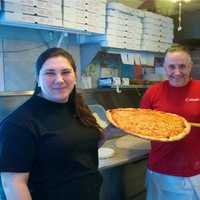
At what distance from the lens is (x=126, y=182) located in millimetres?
2227

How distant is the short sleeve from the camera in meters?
1.07

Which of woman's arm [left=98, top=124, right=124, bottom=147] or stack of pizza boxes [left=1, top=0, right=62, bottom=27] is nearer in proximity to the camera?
woman's arm [left=98, top=124, right=124, bottom=147]

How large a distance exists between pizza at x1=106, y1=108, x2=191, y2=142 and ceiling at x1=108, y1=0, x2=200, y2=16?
1.66 metres

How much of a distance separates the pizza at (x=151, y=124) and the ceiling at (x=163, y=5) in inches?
65.2

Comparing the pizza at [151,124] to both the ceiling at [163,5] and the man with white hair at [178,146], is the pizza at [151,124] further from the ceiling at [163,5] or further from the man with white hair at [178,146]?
the ceiling at [163,5]

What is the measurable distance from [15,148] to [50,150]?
0.13 metres

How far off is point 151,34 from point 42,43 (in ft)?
3.46

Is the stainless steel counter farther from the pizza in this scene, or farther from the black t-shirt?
the black t-shirt

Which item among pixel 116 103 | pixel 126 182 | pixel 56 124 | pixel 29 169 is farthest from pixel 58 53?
pixel 116 103

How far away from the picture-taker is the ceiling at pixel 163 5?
3.21m

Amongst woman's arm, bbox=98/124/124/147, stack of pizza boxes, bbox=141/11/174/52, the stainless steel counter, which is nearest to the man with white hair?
the stainless steel counter

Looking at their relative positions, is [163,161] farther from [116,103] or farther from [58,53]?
[116,103]

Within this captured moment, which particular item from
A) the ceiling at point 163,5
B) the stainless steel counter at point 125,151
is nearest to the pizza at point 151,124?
the stainless steel counter at point 125,151

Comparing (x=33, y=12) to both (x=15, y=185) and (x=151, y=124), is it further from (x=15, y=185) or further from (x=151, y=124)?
(x=15, y=185)
